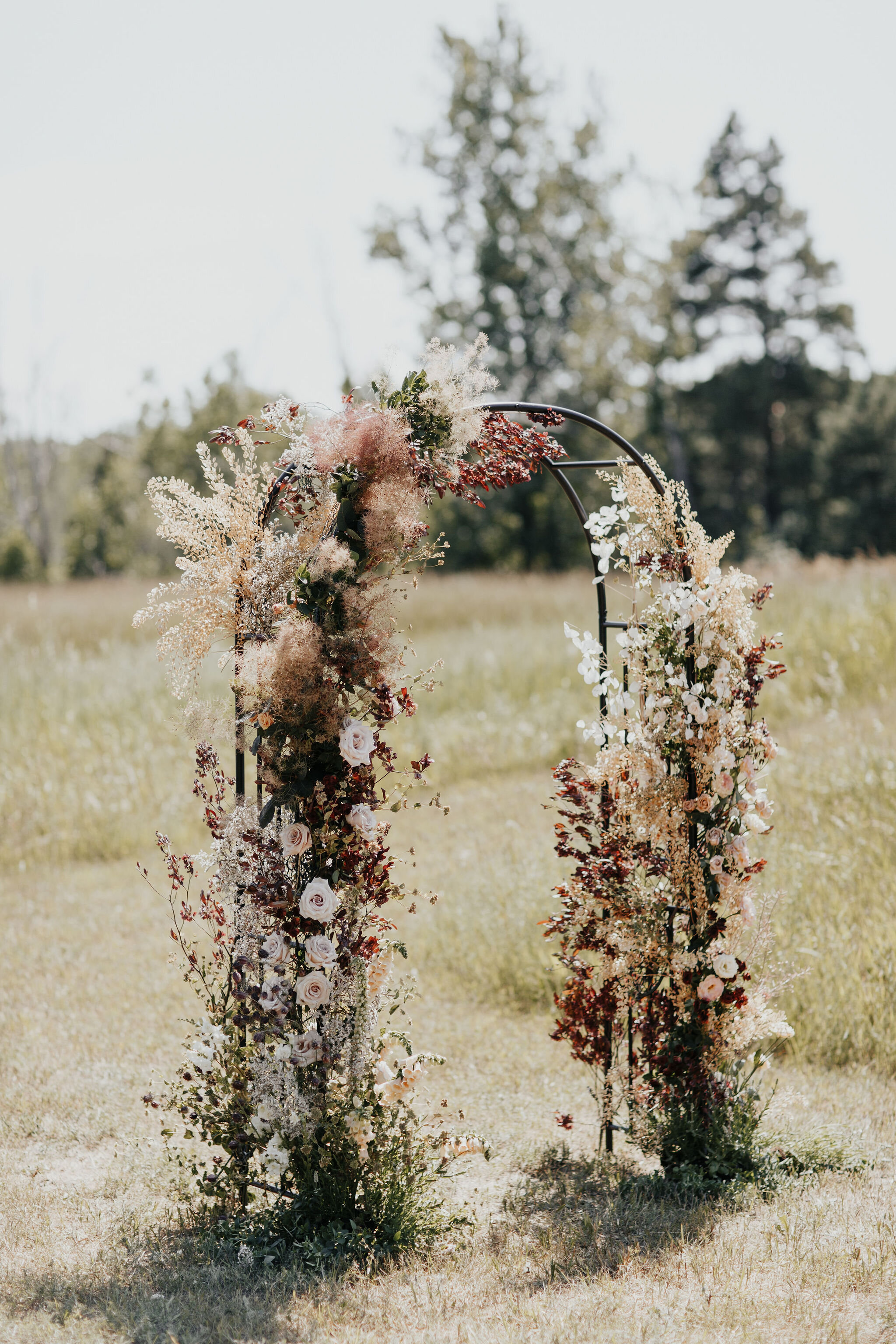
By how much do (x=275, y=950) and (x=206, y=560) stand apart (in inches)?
45.4

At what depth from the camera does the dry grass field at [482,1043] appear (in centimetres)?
282

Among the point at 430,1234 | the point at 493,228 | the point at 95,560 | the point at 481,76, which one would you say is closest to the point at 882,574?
the point at 430,1234

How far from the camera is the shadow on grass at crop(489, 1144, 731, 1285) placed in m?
3.09

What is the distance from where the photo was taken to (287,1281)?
9.61 ft

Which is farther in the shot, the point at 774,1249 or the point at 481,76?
the point at 481,76

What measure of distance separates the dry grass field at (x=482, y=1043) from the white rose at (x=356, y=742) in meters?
1.42

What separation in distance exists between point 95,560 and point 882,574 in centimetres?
2379

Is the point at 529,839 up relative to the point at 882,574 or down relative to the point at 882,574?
down

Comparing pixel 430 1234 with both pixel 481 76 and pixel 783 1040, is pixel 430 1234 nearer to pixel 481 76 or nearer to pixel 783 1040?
Answer: pixel 783 1040

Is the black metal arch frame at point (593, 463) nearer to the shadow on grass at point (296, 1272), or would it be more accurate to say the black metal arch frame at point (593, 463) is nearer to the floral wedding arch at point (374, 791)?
the floral wedding arch at point (374, 791)

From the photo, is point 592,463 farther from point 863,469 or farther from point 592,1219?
point 863,469

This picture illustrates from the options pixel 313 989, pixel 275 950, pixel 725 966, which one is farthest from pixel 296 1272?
pixel 725 966

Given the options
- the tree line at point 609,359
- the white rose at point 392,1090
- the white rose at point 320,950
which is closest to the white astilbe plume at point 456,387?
the white rose at point 320,950

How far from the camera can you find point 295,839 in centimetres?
306
